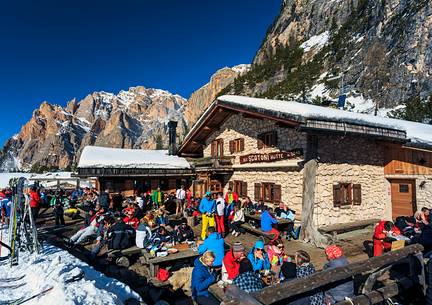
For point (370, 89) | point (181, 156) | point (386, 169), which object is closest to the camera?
point (386, 169)

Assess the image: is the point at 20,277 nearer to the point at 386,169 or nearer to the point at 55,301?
the point at 55,301

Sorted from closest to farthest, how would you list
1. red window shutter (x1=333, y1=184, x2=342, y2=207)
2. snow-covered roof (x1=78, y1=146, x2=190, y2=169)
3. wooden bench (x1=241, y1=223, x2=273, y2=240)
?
wooden bench (x1=241, y1=223, x2=273, y2=240) < red window shutter (x1=333, y1=184, x2=342, y2=207) < snow-covered roof (x1=78, y1=146, x2=190, y2=169)

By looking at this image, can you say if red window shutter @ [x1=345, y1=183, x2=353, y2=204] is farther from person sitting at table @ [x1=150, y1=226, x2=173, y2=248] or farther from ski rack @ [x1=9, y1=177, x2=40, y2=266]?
ski rack @ [x1=9, y1=177, x2=40, y2=266]

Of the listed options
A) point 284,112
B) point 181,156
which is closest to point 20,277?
point 284,112

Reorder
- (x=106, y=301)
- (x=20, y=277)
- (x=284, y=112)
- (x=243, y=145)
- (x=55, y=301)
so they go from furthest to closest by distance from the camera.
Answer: (x=243, y=145) < (x=284, y=112) < (x=20, y=277) < (x=106, y=301) < (x=55, y=301)

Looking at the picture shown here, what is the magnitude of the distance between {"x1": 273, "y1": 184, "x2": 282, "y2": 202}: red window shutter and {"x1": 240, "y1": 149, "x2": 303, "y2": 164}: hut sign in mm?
1203

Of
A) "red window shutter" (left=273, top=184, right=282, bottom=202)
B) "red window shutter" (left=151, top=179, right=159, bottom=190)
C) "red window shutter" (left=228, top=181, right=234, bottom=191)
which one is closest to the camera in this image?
"red window shutter" (left=273, top=184, right=282, bottom=202)

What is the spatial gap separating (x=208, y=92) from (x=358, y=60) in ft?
278

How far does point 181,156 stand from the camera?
70.2 feet

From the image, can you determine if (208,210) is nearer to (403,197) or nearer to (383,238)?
(383,238)

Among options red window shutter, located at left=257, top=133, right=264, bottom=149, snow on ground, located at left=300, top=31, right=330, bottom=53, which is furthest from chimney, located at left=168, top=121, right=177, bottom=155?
snow on ground, located at left=300, top=31, right=330, bottom=53

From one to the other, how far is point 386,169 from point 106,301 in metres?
13.1

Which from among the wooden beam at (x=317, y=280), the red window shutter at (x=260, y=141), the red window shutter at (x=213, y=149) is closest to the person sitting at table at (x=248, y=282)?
the wooden beam at (x=317, y=280)

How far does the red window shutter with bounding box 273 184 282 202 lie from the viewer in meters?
12.5
